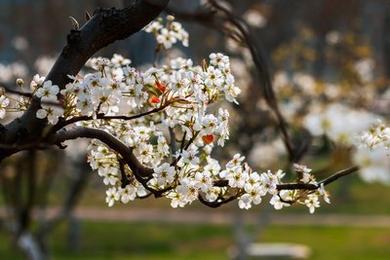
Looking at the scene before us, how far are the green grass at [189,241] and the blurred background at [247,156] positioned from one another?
30 mm

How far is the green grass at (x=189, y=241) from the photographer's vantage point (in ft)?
65.5

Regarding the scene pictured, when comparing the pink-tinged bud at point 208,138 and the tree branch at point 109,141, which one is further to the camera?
the pink-tinged bud at point 208,138

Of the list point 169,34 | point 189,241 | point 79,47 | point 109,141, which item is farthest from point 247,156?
point 79,47

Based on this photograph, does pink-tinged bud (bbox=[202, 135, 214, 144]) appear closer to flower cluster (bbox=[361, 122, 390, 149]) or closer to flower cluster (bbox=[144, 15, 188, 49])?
flower cluster (bbox=[361, 122, 390, 149])

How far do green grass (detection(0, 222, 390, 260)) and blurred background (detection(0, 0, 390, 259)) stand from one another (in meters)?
0.03

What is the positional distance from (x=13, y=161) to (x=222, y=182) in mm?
10103

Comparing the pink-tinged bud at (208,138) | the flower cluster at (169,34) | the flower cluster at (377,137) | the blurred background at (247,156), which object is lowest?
the pink-tinged bud at (208,138)

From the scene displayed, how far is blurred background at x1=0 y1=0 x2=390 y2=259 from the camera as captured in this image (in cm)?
1311

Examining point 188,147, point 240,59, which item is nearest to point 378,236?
point 240,59

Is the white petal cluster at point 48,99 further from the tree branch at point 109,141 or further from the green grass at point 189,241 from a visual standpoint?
the green grass at point 189,241

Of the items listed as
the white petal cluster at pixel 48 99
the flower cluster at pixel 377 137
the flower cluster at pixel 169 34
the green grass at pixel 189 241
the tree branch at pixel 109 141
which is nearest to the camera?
the white petal cluster at pixel 48 99

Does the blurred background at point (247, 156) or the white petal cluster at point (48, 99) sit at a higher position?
the blurred background at point (247, 156)

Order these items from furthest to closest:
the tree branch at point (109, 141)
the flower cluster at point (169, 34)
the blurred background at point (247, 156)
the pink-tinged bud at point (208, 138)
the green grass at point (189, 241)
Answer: the green grass at point (189, 241)
the blurred background at point (247, 156)
the flower cluster at point (169, 34)
the pink-tinged bud at point (208, 138)
the tree branch at point (109, 141)

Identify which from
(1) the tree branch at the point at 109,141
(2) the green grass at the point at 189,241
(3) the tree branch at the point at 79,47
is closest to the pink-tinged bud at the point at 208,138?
(1) the tree branch at the point at 109,141
